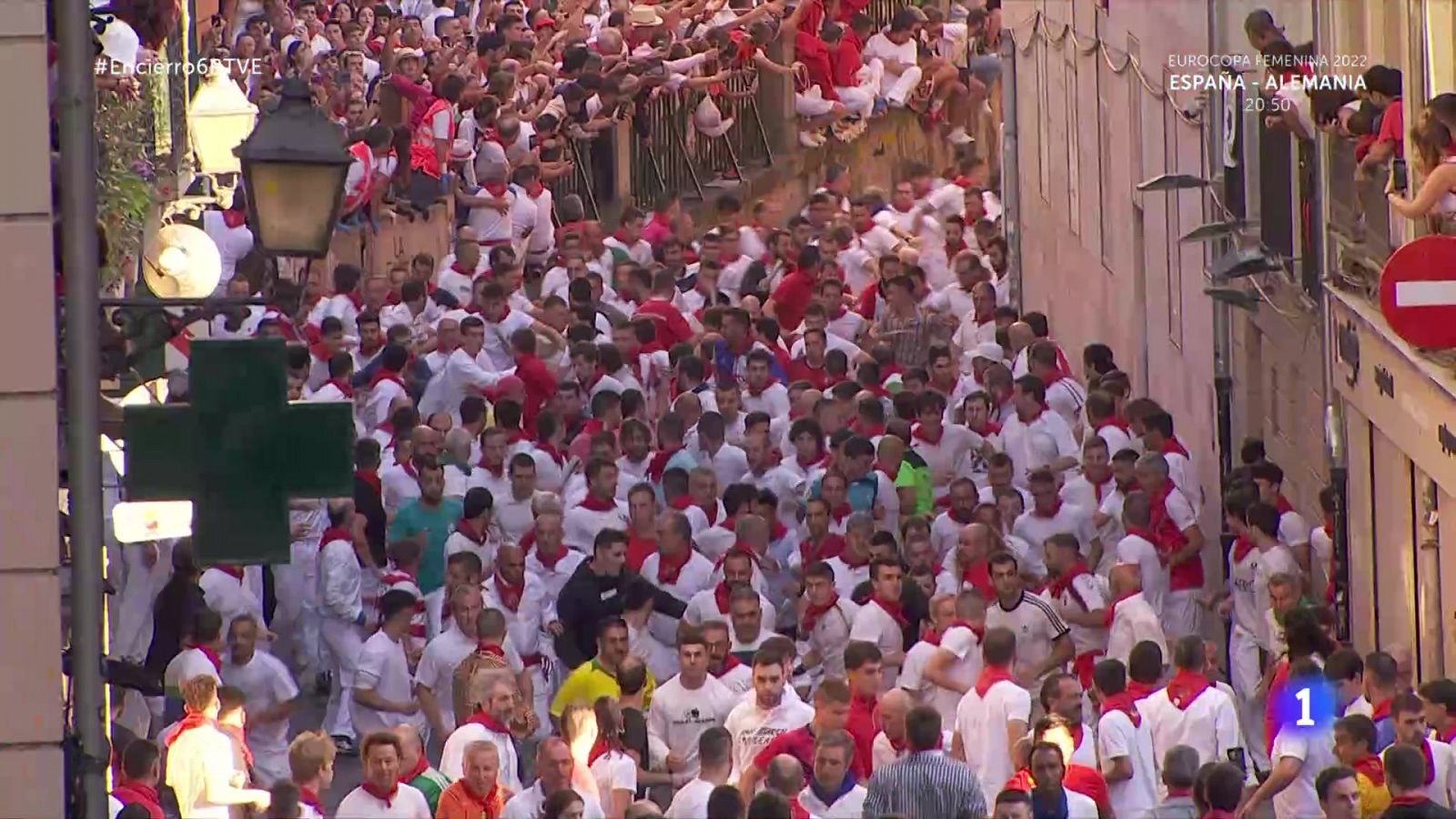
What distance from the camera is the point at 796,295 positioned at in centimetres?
2531

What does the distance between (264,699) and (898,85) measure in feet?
66.1

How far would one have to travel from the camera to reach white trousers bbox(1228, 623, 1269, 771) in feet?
57.7

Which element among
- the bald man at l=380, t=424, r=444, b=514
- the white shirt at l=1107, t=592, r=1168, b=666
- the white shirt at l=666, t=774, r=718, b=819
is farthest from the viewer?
the bald man at l=380, t=424, r=444, b=514

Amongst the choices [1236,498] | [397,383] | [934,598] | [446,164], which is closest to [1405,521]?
[1236,498]

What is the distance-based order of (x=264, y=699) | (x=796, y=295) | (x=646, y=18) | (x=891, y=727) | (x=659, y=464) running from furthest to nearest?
(x=646, y=18) < (x=796, y=295) < (x=659, y=464) < (x=264, y=699) < (x=891, y=727)

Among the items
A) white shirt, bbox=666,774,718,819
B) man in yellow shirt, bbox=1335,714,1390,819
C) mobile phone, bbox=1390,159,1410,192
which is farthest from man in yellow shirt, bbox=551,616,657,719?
mobile phone, bbox=1390,159,1410,192

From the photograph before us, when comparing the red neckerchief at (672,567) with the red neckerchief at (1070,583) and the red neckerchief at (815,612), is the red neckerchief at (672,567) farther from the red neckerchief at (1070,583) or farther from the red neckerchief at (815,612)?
the red neckerchief at (1070,583)

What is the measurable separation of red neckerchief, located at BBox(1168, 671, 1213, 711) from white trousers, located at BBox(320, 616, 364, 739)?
5662mm

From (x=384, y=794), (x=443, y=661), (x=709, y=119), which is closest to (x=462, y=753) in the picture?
(x=384, y=794)

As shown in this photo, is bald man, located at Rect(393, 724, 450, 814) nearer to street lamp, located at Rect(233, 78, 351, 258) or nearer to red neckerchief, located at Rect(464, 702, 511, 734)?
red neckerchief, located at Rect(464, 702, 511, 734)

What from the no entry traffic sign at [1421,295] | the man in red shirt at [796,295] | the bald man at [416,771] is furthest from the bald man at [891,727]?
the man in red shirt at [796,295]

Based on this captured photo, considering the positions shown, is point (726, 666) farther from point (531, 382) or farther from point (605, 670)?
point (531, 382)

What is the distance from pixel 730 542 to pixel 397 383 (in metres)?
3.65

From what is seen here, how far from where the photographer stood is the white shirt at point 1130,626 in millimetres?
16109
